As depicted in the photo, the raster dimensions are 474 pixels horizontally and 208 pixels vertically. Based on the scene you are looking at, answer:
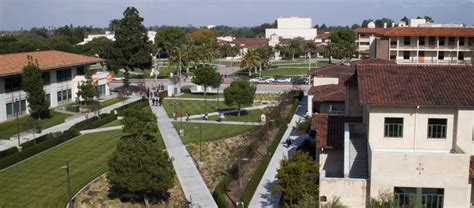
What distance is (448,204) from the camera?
2786 centimetres

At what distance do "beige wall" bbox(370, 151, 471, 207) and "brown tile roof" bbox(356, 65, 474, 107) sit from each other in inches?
119

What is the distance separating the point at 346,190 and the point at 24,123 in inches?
1415

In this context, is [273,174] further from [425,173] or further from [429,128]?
[425,173]

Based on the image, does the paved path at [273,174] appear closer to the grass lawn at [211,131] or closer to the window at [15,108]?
the grass lawn at [211,131]

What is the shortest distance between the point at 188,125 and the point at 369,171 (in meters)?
29.4

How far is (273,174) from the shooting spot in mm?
39281

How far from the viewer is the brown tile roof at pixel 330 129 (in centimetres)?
3391

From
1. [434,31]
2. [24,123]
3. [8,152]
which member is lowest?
[8,152]

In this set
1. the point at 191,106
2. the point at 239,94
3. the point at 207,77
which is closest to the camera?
the point at 239,94

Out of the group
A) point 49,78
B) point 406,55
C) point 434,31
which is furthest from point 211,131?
point 434,31

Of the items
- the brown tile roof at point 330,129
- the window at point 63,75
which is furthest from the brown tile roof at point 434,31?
the brown tile roof at point 330,129

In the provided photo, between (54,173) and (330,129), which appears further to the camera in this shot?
(54,173)

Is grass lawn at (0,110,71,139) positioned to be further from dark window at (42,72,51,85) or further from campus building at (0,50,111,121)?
dark window at (42,72,51,85)

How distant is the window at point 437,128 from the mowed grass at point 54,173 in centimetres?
2161
